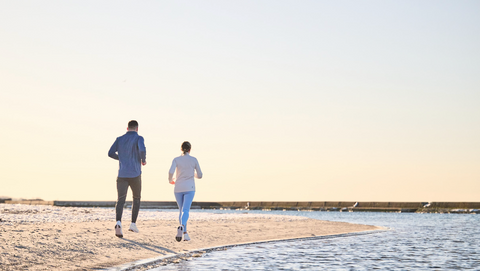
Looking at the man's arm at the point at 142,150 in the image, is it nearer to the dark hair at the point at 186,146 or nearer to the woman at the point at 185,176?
the woman at the point at 185,176

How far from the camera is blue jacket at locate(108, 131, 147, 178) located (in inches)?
445

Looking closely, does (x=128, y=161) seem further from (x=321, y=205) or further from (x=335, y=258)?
(x=321, y=205)

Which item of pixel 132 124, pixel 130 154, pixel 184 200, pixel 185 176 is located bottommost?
pixel 184 200

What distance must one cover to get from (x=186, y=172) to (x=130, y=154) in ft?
4.34

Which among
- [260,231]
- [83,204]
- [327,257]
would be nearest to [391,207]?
[83,204]

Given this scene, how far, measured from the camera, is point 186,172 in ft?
37.7

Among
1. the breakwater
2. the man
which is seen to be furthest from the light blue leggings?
the breakwater

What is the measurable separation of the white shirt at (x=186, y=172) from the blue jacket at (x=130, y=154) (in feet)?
2.46

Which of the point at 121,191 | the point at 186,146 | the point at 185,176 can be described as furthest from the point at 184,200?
the point at 121,191

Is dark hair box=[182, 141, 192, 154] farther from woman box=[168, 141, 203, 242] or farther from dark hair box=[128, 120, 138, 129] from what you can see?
dark hair box=[128, 120, 138, 129]

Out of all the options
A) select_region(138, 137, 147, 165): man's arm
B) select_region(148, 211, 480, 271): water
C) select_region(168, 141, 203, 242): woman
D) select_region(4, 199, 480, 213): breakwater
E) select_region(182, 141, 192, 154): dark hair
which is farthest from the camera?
select_region(4, 199, 480, 213): breakwater

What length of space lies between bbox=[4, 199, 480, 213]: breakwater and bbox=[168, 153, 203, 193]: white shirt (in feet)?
234

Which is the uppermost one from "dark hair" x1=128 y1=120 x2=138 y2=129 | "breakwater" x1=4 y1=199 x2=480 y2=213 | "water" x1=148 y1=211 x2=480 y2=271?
"dark hair" x1=128 y1=120 x2=138 y2=129

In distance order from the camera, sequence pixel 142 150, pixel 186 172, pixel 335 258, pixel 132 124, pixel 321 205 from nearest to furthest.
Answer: pixel 142 150, pixel 186 172, pixel 132 124, pixel 335 258, pixel 321 205
